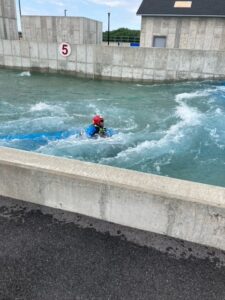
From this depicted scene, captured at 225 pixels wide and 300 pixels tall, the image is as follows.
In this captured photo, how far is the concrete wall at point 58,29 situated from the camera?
78.8ft

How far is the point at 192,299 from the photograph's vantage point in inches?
108

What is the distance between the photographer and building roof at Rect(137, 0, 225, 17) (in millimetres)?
22766

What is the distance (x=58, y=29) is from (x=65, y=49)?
6.53m

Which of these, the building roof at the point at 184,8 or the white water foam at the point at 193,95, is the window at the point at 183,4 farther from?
the white water foam at the point at 193,95

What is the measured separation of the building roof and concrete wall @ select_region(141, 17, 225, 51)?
16.1 inches

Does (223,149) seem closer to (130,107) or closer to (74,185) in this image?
(130,107)

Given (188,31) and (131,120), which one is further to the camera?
(188,31)

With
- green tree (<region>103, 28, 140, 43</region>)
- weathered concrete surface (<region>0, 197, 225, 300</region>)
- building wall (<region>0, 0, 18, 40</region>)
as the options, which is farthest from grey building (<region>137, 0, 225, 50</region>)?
weathered concrete surface (<region>0, 197, 225, 300</region>)

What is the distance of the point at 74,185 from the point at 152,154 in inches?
201

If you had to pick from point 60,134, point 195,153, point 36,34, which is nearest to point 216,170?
point 195,153

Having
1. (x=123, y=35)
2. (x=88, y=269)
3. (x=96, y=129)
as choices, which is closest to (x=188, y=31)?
(x=96, y=129)

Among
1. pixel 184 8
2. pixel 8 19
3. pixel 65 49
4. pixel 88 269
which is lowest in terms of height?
pixel 88 269

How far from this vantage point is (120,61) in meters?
18.5

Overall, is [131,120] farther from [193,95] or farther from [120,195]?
[120,195]
